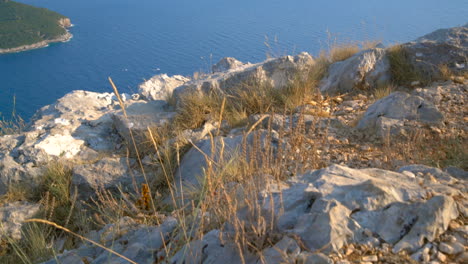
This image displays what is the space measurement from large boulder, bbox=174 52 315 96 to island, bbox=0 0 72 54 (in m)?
16.8

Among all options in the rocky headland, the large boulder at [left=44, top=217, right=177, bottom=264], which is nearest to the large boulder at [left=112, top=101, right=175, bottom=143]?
the rocky headland

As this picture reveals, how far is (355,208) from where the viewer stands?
1518mm

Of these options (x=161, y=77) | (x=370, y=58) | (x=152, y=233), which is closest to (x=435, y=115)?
(x=370, y=58)

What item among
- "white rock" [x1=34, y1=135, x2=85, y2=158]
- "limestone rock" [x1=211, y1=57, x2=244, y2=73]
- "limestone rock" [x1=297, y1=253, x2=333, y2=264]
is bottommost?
"white rock" [x1=34, y1=135, x2=85, y2=158]

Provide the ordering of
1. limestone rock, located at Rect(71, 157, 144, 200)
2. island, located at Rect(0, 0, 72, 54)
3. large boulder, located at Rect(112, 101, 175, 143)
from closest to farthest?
limestone rock, located at Rect(71, 157, 144, 200), large boulder, located at Rect(112, 101, 175, 143), island, located at Rect(0, 0, 72, 54)

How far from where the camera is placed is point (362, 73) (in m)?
5.16

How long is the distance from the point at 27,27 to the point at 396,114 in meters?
20.9

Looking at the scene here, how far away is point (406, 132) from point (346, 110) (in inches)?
47.7

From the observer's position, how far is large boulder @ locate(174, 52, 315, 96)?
5211 mm

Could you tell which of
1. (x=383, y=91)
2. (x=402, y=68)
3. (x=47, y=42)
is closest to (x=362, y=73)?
(x=383, y=91)

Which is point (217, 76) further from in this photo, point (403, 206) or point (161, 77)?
point (403, 206)

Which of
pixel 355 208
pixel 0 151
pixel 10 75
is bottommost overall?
pixel 10 75

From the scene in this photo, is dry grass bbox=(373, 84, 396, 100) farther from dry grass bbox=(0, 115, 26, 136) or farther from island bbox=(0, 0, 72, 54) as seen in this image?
island bbox=(0, 0, 72, 54)

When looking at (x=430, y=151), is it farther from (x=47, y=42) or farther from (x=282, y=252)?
(x=47, y=42)
